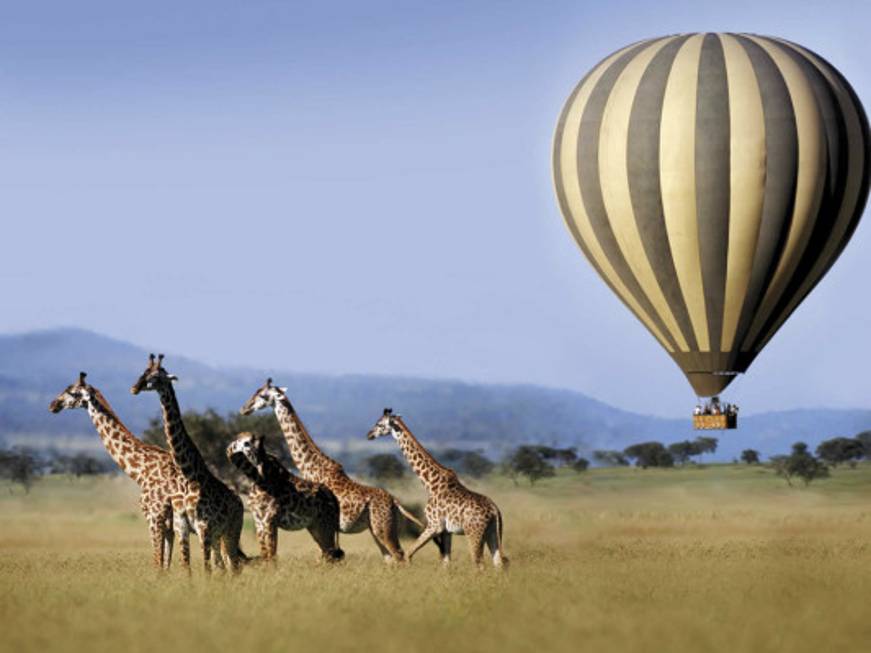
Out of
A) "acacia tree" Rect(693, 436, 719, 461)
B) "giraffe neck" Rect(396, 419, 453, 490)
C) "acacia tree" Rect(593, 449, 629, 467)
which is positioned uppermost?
"acacia tree" Rect(693, 436, 719, 461)

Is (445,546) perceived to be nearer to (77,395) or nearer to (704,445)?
(77,395)

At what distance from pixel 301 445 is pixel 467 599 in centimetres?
622

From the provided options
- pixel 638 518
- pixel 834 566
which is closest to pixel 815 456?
pixel 638 518

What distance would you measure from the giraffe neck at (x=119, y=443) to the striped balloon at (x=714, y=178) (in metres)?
12.5

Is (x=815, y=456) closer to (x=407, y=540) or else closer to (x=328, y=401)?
(x=407, y=540)

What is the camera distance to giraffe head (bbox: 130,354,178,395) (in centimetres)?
2594

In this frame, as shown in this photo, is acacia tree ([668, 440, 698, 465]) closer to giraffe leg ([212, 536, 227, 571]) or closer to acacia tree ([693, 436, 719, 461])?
acacia tree ([693, 436, 719, 461])

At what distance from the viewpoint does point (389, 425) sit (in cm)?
3084

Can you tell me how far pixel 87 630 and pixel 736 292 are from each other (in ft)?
60.6

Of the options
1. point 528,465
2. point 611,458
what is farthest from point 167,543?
point 611,458

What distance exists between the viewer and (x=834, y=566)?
30.5m

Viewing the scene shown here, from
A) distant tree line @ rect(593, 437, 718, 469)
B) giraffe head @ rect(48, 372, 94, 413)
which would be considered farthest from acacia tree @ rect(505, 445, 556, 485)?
giraffe head @ rect(48, 372, 94, 413)

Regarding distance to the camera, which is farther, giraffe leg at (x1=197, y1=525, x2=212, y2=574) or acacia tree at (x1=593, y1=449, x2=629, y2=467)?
acacia tree at (x1=593, y1=449, x2=629, y2=467)

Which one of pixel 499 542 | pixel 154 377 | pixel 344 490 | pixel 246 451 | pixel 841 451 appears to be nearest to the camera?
pixel 154 377
